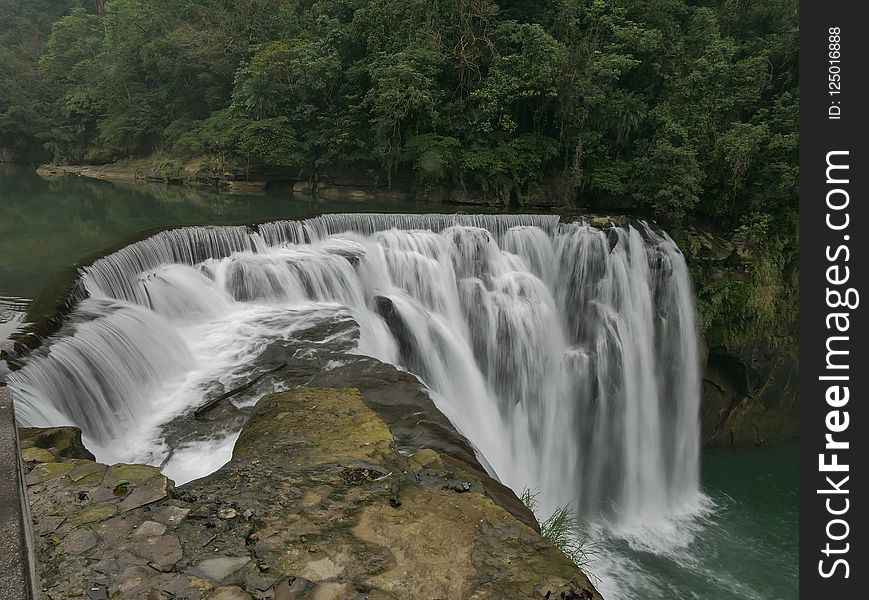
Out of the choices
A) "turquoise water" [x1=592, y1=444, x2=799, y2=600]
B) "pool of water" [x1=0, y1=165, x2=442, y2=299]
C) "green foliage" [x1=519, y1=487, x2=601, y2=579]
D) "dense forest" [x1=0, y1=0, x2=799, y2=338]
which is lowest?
"turquoise water" [x1=592, y1=444, x2=799, y2=600]

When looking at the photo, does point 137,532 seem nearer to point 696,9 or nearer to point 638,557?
point 638,557

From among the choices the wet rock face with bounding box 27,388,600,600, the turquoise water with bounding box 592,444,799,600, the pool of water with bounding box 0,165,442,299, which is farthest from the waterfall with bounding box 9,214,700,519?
the wet rock face with bounding box 27,388,600,600

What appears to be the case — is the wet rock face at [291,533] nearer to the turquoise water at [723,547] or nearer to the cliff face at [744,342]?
the turquoise water at [723,547]

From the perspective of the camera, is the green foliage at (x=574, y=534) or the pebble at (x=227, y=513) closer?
the pebble at (x=227, y=513)

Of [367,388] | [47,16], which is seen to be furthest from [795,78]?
[47,16]

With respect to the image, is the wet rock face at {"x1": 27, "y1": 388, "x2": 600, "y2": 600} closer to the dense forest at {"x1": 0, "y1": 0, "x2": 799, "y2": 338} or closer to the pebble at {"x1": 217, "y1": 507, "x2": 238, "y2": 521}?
the pebble at {"x1": 217, "y1": 507, "x2": 238, "y2": 521}

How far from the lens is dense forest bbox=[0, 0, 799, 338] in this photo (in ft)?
42.4

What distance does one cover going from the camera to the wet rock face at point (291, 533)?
2.50 m

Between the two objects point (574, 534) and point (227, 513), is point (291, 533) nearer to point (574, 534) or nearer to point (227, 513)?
point (227, 513)

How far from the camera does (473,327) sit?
1017 cm

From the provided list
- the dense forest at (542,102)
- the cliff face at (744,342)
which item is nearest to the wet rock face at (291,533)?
the cliff face at (744,342)

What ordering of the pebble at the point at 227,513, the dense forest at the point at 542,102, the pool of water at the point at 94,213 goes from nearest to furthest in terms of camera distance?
the pebble at the point at 227,513, the pool of water at the point at 94,213, the dense forest at the point at 542,102

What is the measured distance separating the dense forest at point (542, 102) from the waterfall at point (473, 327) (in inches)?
103

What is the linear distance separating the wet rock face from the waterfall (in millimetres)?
2466
